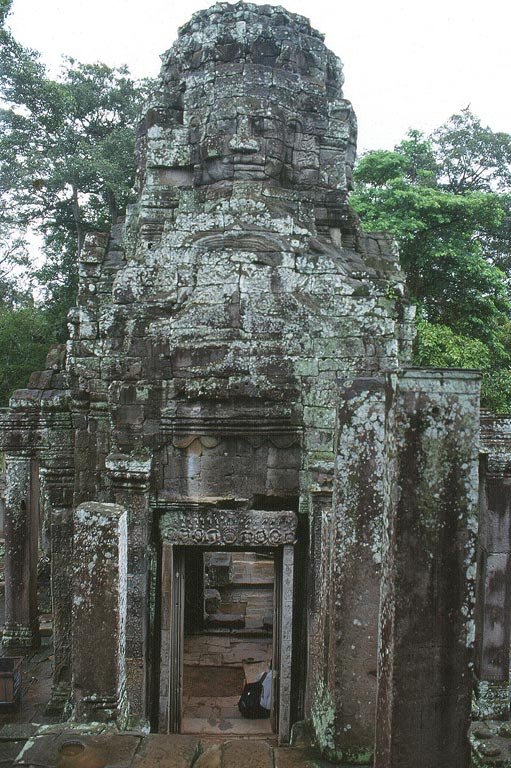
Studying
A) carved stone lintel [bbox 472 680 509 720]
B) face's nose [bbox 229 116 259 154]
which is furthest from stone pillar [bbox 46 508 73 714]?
face's nose [bbox 229 116 259 154]

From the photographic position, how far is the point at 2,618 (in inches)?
434

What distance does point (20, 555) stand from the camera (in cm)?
920

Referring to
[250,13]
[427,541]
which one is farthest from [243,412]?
[250,13]

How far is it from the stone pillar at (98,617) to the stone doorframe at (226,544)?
1.98m

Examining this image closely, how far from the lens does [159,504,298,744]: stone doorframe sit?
6.57 metres

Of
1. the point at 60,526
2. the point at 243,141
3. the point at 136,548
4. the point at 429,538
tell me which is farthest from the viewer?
the point at 60,526

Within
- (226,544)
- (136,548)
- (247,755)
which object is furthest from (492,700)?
(136,548)

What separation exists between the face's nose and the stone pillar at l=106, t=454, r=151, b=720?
3520 millimetres

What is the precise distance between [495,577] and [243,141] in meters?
5.71

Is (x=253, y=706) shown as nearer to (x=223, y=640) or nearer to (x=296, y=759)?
(x=223, y=640)

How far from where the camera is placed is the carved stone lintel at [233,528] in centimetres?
657

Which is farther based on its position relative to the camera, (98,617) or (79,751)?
(98,617)

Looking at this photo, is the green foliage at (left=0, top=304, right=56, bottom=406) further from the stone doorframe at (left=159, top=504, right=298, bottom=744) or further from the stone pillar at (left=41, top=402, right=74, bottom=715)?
the stone doorframe at (left=159, top=504, right=298, bottom=744)

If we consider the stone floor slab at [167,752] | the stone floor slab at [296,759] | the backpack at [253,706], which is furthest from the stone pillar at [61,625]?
the stone floor slab at [296,759]
